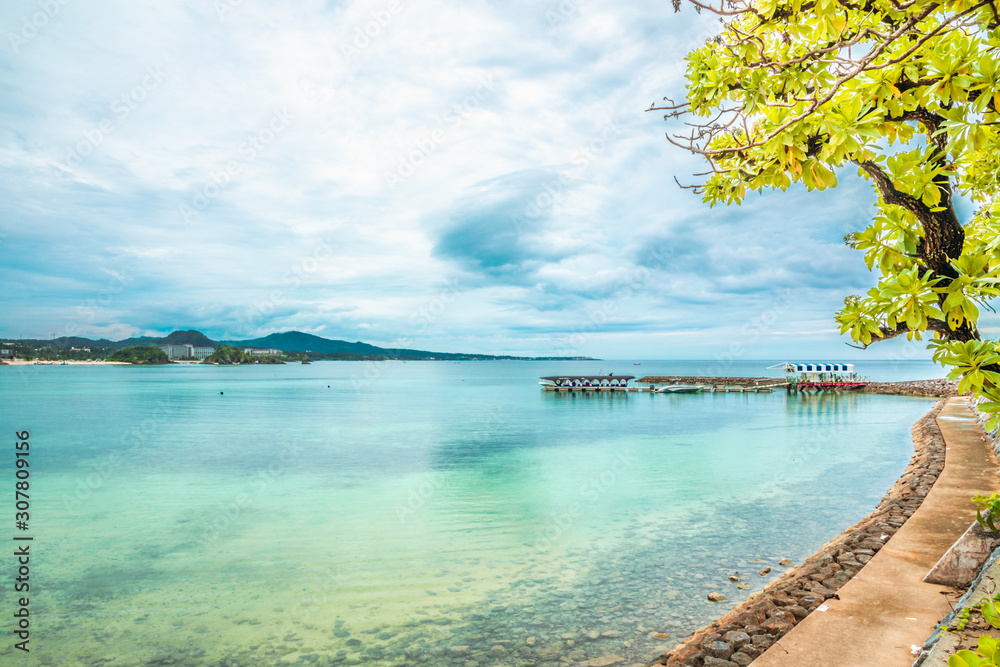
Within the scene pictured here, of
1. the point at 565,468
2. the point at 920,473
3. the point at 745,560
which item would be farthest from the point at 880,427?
the point at 745,560

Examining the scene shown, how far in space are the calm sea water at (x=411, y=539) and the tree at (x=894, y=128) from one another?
5.20 m

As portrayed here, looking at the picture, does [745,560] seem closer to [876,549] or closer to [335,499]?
[876,549]

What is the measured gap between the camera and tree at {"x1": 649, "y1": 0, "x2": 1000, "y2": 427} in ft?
7.39

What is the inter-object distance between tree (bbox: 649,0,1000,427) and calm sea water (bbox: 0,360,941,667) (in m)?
5.20

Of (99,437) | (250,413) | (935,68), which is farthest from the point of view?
(250,413)

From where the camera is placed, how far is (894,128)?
2779 mm

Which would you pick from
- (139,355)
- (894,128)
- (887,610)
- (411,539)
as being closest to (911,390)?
(411,539)

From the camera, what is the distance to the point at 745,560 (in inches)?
353

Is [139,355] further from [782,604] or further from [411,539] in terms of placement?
[782,604]

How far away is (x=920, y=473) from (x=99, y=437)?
1380 inches

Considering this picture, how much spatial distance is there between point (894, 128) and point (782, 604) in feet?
18.8

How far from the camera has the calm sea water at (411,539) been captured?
21.9 ft

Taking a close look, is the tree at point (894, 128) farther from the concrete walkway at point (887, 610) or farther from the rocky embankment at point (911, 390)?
the rocky embankment at point (911, 390)

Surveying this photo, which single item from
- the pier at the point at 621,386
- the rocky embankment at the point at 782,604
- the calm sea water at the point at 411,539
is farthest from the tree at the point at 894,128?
the pier at the point at 621,386
